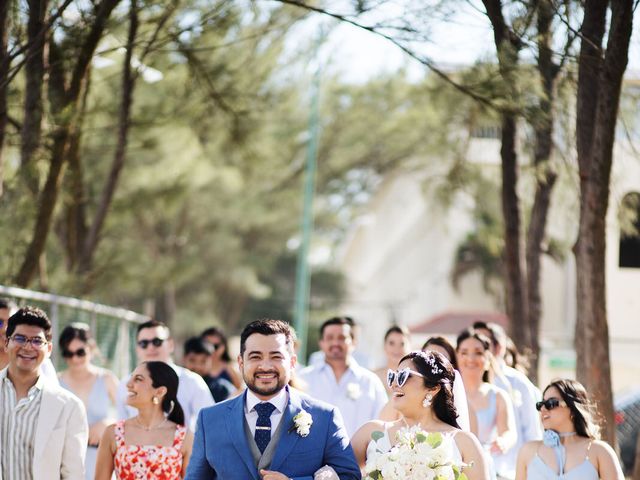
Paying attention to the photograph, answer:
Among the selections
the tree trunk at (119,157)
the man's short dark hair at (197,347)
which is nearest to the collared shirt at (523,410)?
the man's short dark hair at (197,347)

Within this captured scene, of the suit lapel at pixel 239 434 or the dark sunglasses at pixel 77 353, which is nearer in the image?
the suit lapel at pixel 239 434

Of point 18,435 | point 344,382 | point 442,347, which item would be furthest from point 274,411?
point 344,382

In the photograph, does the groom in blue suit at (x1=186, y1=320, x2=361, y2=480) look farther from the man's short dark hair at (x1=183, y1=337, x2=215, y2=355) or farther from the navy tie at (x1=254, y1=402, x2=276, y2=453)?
the man's short dark hair at (x1=183, y1=337, x2=215, y2=355)

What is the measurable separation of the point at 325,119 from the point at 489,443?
26.6m

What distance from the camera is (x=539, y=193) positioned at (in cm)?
1551

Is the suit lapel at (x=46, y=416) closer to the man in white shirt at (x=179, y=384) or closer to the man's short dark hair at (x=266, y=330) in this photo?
the man's short dark hair at (x=266, y=330)

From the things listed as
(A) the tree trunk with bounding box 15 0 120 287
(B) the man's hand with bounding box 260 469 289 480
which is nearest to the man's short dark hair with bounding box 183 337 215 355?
(A) the tree trunk with bounding box 15 0 120 287

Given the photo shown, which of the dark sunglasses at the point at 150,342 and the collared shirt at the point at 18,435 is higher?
the dark sunglasses at the point at 150,342

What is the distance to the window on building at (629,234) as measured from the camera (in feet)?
38.5

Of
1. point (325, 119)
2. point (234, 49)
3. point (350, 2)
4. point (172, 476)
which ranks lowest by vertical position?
point (172, 476)

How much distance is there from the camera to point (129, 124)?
51.3 feet

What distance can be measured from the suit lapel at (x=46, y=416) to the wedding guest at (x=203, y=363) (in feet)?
13.0

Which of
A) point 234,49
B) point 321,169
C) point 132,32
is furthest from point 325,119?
point 132,32

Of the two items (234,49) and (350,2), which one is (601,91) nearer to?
(350,2)
